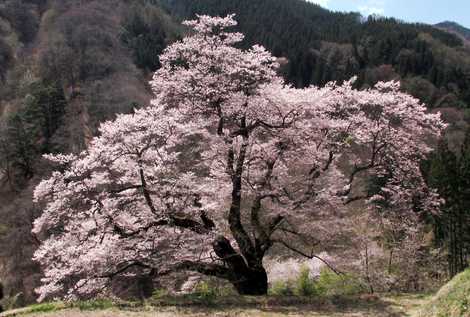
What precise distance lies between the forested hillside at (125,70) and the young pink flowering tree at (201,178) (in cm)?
939

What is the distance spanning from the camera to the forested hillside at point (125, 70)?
35531 millimetres

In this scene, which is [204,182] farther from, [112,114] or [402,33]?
[402,33]

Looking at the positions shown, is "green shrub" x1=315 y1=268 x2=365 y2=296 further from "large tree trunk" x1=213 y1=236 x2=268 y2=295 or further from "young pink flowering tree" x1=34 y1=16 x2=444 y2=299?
"young pink flowering tree" x1=34 y1=16 x2=444 y2=299

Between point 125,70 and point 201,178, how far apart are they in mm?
64401

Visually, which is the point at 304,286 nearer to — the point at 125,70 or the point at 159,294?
the point at 159,294

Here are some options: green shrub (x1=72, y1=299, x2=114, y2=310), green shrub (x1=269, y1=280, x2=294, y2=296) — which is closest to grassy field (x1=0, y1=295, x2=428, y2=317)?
green shrub (x1=72, y1=299, x2=114, y2=310)

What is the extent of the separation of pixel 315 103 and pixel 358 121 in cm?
177

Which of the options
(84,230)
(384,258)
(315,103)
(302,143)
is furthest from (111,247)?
(384,258)

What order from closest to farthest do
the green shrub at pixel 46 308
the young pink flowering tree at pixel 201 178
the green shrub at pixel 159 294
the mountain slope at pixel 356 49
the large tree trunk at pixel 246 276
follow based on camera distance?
the green shrub at pixel 46 308, the young pink flowering tree at pixel 201 178, the green shrub at pixel 159 294, the large tree trunk at pixel 246 276, the mountain slope at pixel 356 49

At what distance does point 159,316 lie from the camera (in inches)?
406

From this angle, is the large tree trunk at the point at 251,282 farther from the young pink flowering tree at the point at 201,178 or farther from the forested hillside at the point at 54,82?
the forested hillside at the point at 54,82

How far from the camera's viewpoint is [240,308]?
11250 mm

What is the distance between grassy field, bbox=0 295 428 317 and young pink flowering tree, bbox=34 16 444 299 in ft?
4.53

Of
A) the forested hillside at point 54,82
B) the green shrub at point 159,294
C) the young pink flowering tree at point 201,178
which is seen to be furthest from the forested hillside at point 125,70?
the green shrub at point 159,294
